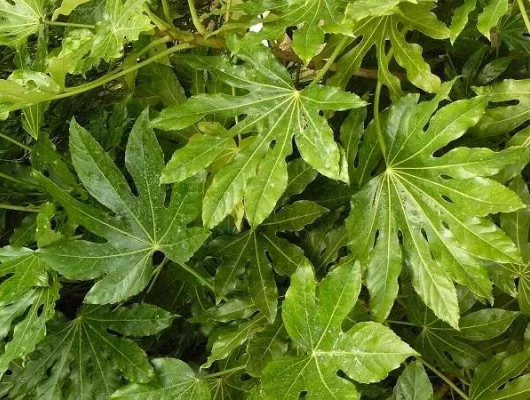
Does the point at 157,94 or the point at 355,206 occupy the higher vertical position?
the point at 157,94

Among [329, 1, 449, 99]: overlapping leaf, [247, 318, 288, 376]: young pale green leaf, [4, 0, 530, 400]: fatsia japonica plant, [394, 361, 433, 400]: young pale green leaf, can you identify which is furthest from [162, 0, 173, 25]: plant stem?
[394, 361, 433, 400]: young pale green leaf

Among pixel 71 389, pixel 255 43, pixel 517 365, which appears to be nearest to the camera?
pixel 255 43

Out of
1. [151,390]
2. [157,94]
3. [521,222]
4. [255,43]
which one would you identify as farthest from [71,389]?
[521,222]

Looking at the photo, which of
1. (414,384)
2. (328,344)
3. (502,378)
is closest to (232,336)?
(328,344)

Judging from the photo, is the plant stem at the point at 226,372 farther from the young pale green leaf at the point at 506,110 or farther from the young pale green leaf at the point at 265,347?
the young pale green leaf at the point at 506,110

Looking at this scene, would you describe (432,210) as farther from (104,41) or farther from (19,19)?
(19,19)

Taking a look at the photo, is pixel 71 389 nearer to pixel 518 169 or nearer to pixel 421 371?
pixel 421 371

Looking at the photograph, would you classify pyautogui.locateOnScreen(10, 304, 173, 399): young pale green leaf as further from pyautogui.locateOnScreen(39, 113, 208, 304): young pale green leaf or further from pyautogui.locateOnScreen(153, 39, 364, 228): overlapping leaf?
pyautogui.locateOnScreen(153, 39, 364, 228): overlapping leaf
